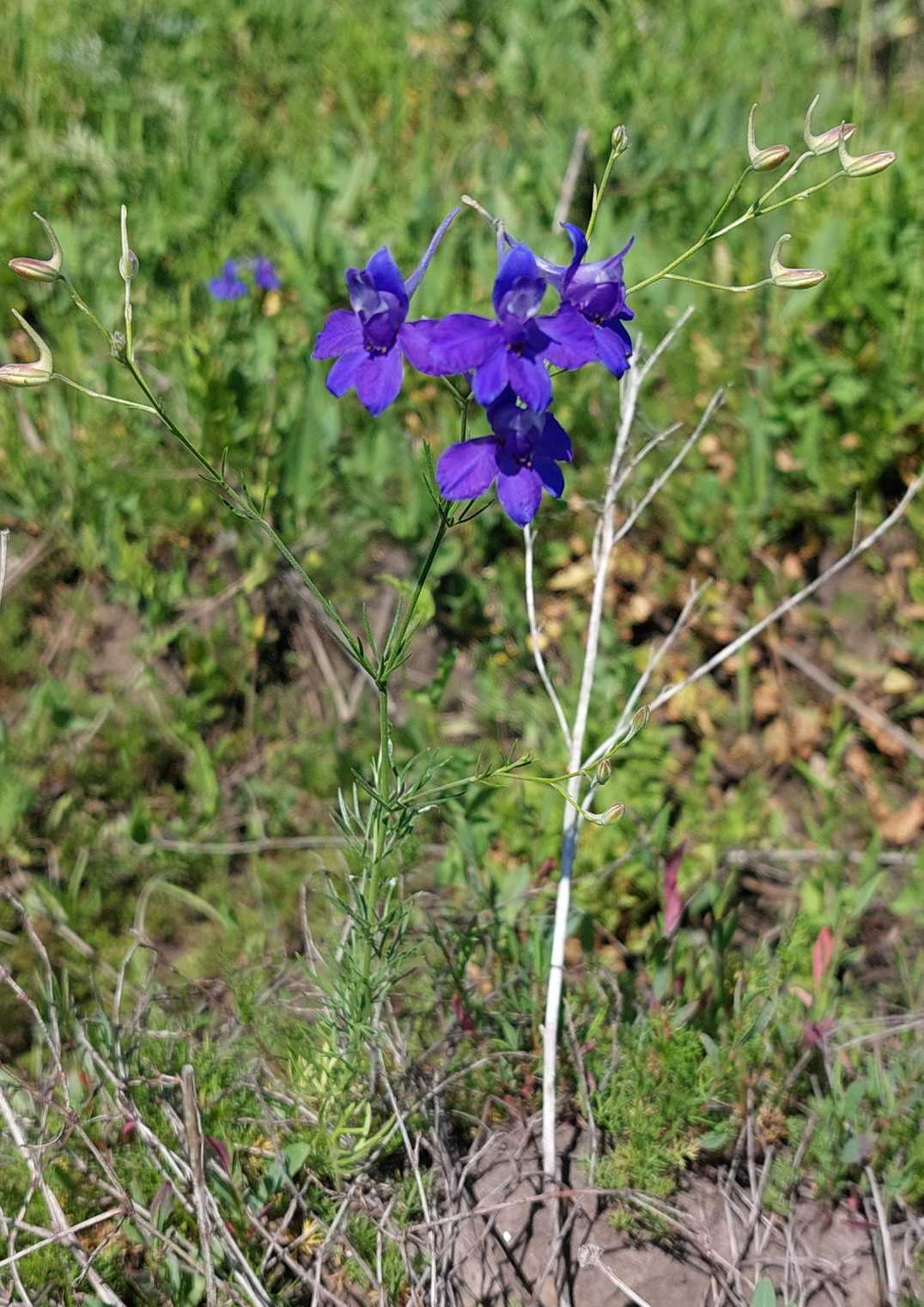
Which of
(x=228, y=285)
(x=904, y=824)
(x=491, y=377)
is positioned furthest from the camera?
(x=228, y=285)

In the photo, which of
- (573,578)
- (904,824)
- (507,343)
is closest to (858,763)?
(904,824)

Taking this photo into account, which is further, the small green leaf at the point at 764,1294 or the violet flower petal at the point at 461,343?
the small green leaf at the point at 764,1294

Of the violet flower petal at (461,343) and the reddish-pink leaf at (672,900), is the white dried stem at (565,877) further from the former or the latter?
the violet flower petal at (461,343)

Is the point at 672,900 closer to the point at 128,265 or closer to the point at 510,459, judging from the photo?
the point at 510,459

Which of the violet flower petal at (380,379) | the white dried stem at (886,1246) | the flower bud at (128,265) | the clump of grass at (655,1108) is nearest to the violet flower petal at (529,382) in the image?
the violet flower petal at (380,379)

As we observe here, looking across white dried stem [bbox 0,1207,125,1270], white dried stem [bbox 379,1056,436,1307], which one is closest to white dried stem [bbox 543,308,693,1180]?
white dried stem [bbox 379,1056,436,1307]

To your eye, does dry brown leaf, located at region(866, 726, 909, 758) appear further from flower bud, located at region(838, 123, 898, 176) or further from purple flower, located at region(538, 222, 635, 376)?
purple flower, located at region(538, 222, 635, 376)
